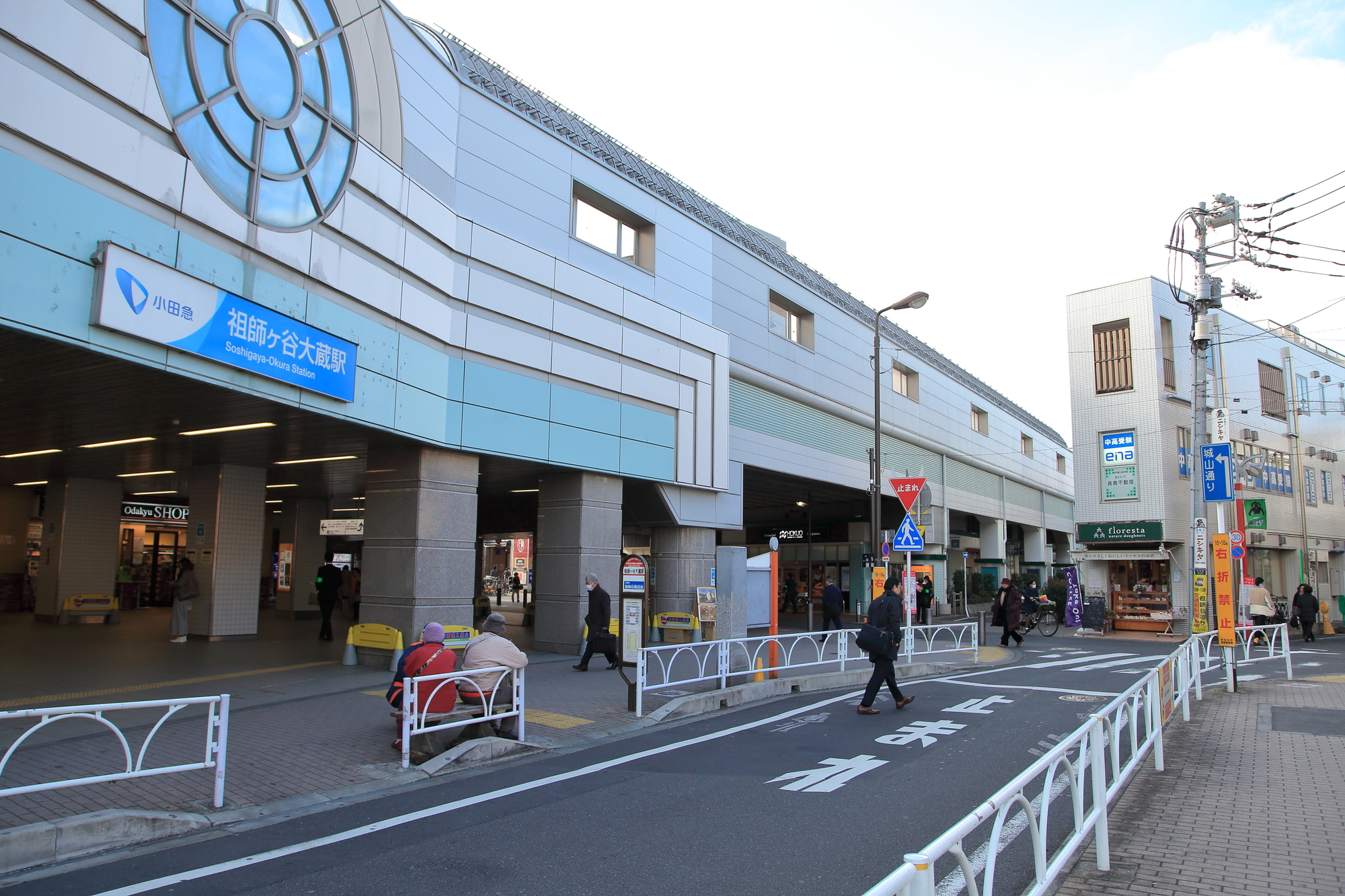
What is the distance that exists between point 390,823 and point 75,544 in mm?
18293

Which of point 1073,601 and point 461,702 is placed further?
point 1073,601

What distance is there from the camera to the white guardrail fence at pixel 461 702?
7.78 m

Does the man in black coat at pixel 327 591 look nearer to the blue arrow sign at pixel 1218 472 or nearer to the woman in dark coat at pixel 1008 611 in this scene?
the woman in dark coat at pixel 1008 611

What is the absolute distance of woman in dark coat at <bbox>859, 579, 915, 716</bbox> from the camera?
10836 mm

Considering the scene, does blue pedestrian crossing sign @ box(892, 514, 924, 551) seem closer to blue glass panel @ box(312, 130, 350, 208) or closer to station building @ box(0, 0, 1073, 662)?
station building @ box(0, 0, 1073, 662)

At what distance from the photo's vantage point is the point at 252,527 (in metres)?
18.0

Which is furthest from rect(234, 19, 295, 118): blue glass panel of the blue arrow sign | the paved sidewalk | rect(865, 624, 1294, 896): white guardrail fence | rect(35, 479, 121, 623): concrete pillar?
the blue arrow sign

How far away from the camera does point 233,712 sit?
10008mm

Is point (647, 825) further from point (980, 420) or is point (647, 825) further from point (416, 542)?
point (980, 420)

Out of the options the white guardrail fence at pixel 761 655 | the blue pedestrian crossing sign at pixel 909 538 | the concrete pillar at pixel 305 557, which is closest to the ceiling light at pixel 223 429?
the white guardrail fence at pixel 761 655

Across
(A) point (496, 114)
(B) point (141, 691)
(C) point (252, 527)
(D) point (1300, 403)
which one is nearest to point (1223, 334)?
(D) point (1300, 403)

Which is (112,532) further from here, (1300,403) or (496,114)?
(1300,403)

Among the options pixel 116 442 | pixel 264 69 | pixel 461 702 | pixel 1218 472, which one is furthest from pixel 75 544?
pixel 1218 472

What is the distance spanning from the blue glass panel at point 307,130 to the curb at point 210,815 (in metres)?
7.95
